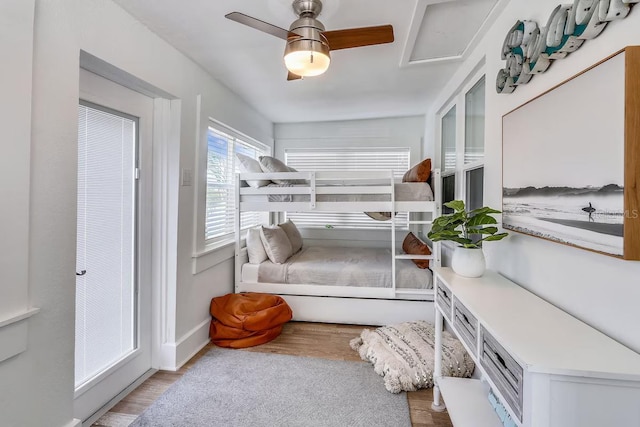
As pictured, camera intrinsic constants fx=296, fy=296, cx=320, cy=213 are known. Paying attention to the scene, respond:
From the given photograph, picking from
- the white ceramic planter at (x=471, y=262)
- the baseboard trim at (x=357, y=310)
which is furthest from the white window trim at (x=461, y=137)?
the baseboard trim at (x=357, y=310)

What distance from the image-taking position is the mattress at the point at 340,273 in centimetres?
279

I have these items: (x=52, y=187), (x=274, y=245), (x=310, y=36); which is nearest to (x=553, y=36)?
(x=310, y=36)

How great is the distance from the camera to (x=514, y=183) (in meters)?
1.43

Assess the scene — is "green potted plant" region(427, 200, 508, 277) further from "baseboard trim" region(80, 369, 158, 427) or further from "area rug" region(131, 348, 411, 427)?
"baseboard trim" region(80, 369, 158, 427)

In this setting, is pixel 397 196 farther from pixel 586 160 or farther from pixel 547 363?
pixel 547 363

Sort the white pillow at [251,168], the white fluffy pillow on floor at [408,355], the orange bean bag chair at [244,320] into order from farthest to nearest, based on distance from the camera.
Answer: the white pillow at [251,168] → the orange bean bag chair at [244,320] → the white fluffy pillow on floor at [408,355]

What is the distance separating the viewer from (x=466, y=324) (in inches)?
48.8

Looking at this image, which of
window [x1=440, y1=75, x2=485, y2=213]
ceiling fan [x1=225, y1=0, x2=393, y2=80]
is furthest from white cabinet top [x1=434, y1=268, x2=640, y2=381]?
ceiling fan [x1=225, y1=0, x2=393, y2=80]

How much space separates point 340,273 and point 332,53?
6.23ft

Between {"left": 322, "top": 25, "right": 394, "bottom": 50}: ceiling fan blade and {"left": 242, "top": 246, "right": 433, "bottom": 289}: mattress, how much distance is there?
76.5 inches

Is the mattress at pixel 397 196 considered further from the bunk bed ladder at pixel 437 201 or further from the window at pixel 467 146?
the window at pixel 467 146

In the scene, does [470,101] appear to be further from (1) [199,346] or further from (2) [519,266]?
(1) [199,346]

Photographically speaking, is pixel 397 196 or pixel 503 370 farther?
pixel 397 196

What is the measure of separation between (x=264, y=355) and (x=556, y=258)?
6.73 feet
